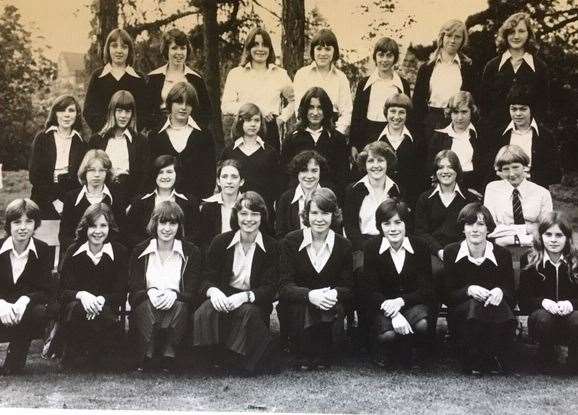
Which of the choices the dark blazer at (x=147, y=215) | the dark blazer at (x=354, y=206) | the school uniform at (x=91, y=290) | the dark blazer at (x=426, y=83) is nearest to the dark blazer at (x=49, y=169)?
the dark blazer at (x=147, y=215)

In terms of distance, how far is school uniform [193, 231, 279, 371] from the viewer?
143 inches

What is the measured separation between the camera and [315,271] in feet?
12.4

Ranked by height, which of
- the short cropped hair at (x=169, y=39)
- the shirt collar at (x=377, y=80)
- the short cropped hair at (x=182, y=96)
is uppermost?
the short cropped hair at (x=169, y=39)

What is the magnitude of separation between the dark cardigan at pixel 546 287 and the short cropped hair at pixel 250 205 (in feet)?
4.87

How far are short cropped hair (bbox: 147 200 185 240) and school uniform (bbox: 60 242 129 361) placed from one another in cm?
21

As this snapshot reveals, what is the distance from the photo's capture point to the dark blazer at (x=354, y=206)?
4.07 m

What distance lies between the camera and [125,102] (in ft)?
14.4

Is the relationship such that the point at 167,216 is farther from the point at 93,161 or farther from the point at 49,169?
the point at 49,169

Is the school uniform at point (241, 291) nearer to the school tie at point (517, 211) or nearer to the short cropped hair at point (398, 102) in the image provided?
the short cropped hair at point (398, 102)

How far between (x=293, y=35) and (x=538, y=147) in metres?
1.69

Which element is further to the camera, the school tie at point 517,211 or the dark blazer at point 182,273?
the school tie at point 517,211

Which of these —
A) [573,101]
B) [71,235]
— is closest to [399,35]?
[573,101]

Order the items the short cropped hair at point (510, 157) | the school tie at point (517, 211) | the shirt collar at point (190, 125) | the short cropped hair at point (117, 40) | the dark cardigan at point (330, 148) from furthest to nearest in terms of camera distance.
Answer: the short cropped hair at point (117, 40)
the shirt collar at point (190, 125)
the dark cardigan at point (330, 148)
the short cropped hair at point (510, 157)
the school tie at point (517, 211)

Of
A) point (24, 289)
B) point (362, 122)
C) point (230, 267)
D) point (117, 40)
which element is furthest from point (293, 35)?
point (24, 289)
